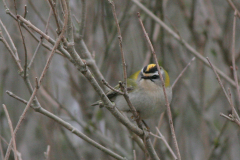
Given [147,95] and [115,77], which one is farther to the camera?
[115,77]

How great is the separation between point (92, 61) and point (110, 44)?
57.3 inches

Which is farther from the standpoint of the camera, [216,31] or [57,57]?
[57,57]

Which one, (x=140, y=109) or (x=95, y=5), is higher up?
(x=95, y=5)

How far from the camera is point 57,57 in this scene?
21.8ft

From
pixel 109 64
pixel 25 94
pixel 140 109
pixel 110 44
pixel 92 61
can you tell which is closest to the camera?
pixel 92 61

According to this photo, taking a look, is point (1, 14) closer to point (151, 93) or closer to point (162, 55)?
point (162, 55)

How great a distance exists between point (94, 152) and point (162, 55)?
2.08m

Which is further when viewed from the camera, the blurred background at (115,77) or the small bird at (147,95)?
the blurred background at (115,77)

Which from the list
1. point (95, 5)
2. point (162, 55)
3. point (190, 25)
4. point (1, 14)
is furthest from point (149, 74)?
point (1, 14)

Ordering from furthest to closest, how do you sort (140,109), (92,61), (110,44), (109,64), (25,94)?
(25,94), (109,64), (110,44), (140,109), (92,61)

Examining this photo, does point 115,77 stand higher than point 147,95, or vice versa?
point 147,95

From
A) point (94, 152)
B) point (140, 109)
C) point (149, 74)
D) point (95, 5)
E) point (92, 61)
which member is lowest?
point (94, 152)

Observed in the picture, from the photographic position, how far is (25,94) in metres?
6.39

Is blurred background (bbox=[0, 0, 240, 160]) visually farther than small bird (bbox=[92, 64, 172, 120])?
Yes
